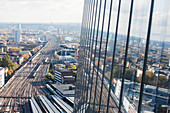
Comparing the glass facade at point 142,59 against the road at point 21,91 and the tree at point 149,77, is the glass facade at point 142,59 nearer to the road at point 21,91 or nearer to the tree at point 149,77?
the tree at point 149,77

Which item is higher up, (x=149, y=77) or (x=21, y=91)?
(x=149, y=77)

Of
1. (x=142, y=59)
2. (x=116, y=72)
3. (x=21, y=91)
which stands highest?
(x=142, y=59)

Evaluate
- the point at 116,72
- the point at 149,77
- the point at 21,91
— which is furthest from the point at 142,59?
the point at 21,91

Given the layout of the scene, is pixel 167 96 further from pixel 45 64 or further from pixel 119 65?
pixel 45 64

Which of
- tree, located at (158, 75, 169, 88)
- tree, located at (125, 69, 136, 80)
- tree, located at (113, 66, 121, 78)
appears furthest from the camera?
tree, located at (113, 66, 121, 78)

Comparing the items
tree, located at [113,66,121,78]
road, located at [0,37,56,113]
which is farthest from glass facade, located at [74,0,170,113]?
road, located at [0,37,56,113]

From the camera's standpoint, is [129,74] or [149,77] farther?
[129,74]

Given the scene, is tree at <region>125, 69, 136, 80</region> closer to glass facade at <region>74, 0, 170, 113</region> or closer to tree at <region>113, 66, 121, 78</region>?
glass facade at <region>74, 0, 170, 113</region>

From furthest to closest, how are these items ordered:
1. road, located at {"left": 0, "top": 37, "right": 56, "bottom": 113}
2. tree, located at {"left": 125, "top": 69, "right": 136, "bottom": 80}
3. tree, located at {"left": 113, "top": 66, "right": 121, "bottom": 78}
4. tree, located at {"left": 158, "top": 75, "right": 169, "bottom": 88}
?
road, located at {"left": 0, "top": 37, "right": 56, "bottom": 113} < tree, located at {"left": 113, "top": 66, "right": 121, "bottom": 78} < tree, located at {"left": 125, "top": 69, "right": 136, "bottom": 80} < tree, located at {"left": 158, "top": 75, "right": 169, "bottom": 88}

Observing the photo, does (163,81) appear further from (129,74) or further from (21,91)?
(21,91)

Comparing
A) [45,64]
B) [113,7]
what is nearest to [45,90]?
[45,64]
